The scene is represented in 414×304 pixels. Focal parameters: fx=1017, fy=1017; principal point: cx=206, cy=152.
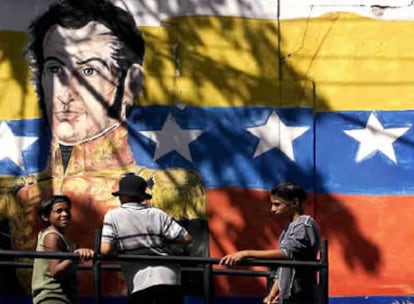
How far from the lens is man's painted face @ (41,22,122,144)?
9.04 meters

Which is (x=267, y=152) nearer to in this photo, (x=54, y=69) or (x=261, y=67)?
(x=261, y=67)

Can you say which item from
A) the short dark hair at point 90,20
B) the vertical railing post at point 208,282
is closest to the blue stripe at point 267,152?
the short dark hair at point 90,20

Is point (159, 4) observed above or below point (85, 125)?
above

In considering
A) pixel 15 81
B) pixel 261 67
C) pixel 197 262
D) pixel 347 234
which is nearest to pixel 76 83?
pixel 15 81

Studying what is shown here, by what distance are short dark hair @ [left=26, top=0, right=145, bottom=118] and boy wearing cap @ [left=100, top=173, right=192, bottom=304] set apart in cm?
271

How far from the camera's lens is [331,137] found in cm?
902

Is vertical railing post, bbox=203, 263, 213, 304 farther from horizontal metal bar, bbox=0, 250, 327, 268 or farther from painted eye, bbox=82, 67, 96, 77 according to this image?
painted eye, bbox=82, 67, 96, 77

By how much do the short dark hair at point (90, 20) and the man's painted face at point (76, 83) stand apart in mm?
52

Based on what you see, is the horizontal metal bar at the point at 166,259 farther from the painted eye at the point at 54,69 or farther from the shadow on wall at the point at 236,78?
the painted eye at the point at 54,69

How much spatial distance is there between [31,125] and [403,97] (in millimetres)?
3313

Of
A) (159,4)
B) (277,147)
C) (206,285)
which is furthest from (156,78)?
(206,285)

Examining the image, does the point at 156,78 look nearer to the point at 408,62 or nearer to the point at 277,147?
the point at 277,147

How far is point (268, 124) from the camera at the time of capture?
8977mm

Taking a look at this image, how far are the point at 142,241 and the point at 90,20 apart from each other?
332 centimetres
